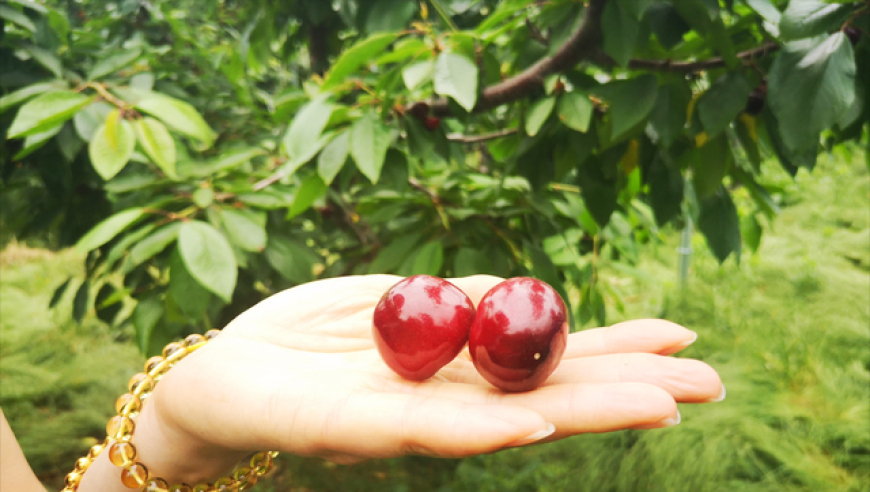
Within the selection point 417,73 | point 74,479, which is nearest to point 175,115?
point 417,73

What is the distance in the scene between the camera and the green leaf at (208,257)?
1.28 m

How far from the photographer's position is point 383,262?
1607 millimetres

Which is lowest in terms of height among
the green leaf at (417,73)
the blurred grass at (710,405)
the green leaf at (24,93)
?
the blurred grass at (710,405)

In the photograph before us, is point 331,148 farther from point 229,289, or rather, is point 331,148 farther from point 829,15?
point 829,15

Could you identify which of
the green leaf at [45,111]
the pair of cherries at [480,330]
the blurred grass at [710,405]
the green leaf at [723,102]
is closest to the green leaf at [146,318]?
the green leaf at [45,111]

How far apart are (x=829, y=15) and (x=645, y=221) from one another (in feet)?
3.54

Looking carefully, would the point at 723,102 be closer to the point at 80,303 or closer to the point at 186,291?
the point at 186,291

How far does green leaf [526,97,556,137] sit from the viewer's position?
1343 millimetres

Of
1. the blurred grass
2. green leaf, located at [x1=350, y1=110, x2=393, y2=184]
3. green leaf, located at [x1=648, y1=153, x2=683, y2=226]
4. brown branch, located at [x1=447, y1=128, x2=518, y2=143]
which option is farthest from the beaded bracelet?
Result: the blurred grass

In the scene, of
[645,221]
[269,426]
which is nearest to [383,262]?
[269,426]

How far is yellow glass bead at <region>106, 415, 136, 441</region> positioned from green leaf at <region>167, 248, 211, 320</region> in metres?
0.26

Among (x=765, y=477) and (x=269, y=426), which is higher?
(x=269, y=426)

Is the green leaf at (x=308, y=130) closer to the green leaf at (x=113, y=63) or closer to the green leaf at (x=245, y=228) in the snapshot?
the green leaf at (x=245, y=228)

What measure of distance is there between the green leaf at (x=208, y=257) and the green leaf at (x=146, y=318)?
28 cm
